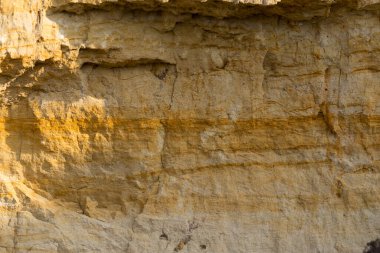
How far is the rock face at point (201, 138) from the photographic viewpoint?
548cm

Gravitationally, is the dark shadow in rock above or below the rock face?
A: below

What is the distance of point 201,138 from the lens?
561 centimetres

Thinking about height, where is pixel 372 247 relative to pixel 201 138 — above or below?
below

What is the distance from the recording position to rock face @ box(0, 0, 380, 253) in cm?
548

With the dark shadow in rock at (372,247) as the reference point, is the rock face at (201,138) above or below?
above

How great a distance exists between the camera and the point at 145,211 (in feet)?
18.6

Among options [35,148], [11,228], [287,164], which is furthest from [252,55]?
[11,228]

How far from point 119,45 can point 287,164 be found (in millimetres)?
1836

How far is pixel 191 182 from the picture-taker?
5672 millimetres

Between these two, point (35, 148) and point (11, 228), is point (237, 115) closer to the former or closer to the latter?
point (35, 148)

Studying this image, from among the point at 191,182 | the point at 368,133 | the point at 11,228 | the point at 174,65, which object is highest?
the point at 174,65

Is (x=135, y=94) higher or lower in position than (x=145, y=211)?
higher

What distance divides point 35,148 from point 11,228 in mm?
732

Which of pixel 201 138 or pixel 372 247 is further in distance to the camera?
pixel 201 138
